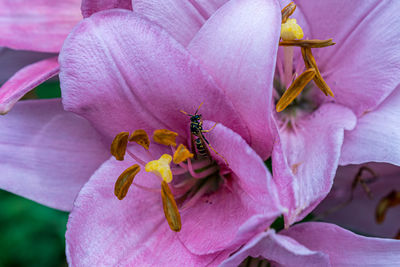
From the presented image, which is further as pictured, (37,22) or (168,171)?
(37,22)

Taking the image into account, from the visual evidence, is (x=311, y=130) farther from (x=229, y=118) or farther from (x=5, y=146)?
(x=5, y=146)

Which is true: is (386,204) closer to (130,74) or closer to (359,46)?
(359,46)

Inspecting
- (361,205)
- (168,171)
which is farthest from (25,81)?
(361,205)

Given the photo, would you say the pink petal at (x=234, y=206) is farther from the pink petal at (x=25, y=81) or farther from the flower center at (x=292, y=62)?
the pink petal at (x=25, y=81)

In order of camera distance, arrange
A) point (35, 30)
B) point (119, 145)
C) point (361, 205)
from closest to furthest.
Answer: point (119, 145)
point (35, 30)
point (361, 205)

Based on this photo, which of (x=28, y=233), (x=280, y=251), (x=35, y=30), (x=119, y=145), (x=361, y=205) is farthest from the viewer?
(x=28, y=233)

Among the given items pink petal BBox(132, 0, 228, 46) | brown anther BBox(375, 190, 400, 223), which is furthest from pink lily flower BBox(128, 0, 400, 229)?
brown anther BBox(375, 190, 400, 223)

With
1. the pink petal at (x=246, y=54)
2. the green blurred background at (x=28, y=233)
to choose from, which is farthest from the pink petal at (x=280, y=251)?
the green blurred background at (x=28, y=233)

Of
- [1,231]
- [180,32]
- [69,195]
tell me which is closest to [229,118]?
[180,32]

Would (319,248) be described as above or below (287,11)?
below
